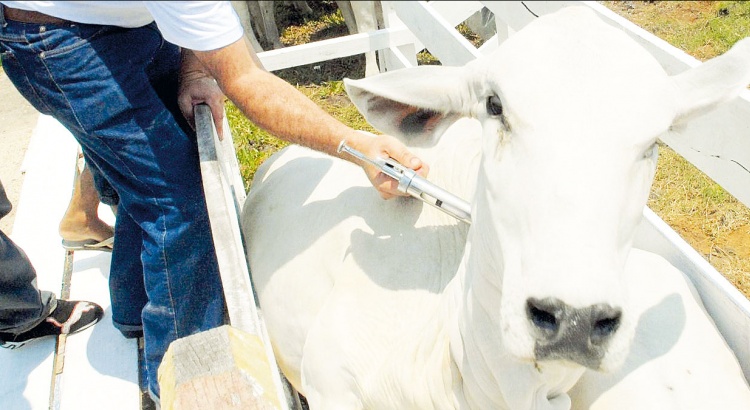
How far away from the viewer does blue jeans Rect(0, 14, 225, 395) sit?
2.13 m

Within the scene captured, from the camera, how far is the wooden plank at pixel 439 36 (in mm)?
Answer: 3137

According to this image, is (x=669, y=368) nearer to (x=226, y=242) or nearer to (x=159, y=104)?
(x=226, y=242)

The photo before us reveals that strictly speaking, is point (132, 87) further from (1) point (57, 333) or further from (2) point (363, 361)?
(1) point (57, 333)

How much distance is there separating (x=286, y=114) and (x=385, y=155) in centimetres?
35

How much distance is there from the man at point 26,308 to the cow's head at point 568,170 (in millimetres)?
2207

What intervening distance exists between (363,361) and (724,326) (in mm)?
1090

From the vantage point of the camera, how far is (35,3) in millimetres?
2055

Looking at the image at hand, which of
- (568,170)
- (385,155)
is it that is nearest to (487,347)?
(568,170)

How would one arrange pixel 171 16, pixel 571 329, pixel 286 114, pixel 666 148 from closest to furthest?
pixel 571 329 < pixel 171 16 < pixel 286 114 < pixel 666 148

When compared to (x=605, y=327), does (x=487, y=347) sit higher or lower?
lower

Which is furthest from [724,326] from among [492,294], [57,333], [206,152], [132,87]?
[57,333]

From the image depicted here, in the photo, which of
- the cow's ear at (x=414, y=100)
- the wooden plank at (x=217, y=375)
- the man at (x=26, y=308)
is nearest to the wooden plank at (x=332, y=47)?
the man at (x=26, y=308)

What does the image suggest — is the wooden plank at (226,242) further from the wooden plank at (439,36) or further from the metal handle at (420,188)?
the wooden plank at (439,36)

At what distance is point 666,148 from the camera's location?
4121 mm
